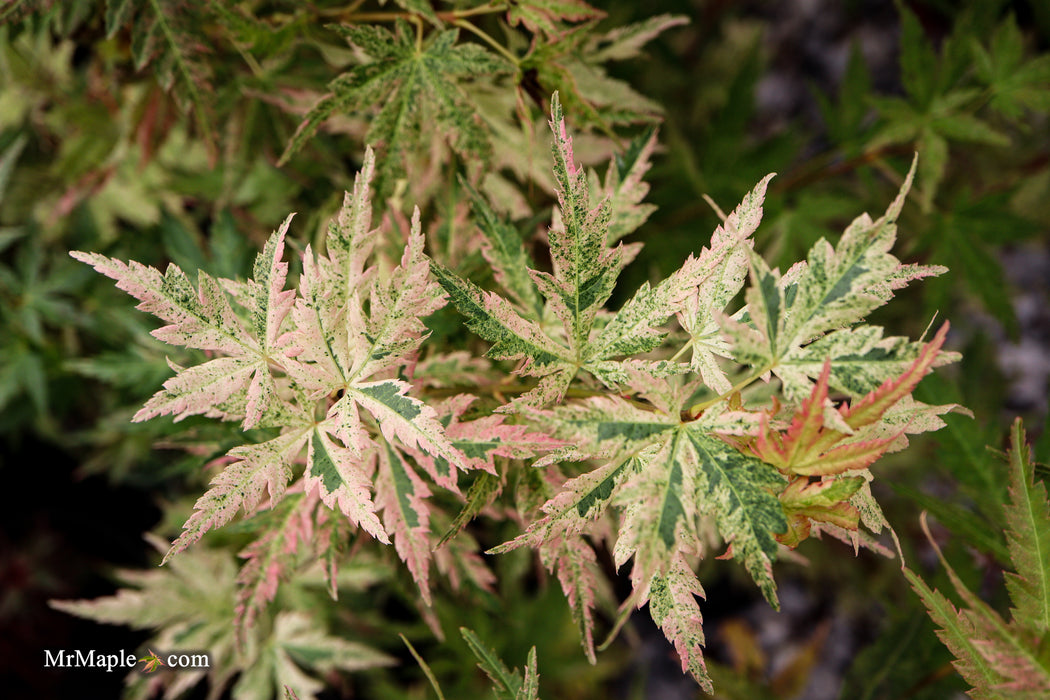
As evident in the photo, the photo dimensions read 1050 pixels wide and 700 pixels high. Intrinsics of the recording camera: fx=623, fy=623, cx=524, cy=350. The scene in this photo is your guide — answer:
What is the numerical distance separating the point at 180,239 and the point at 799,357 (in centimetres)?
144

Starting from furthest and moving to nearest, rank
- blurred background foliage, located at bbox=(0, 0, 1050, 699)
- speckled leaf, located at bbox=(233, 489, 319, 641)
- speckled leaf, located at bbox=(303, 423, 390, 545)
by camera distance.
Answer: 1. blurred background foliage, located at bbox=(0, 0, 1050, 699)
2. speckled leaf, located at bbox=(233, 489, 319, 641)
3. speckled leaf, located at bbox=(303, 423, 390, 545)

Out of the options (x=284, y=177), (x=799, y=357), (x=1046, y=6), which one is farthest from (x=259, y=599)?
(x=1046, y=6)

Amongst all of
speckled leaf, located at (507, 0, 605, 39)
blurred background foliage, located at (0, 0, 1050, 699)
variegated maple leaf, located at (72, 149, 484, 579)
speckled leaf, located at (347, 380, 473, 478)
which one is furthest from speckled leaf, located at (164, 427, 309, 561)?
speckled leaf, located at (507, 0, 605, 39)

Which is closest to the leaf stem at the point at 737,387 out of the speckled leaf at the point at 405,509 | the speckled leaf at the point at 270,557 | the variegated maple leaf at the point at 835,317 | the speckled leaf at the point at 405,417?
the variegated maple leaf at the point at 835,317

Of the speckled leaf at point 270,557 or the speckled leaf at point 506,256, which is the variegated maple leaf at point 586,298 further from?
the speckled leaf at point 270,557

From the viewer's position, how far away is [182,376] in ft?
2.68

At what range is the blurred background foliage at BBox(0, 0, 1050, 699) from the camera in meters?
1.23

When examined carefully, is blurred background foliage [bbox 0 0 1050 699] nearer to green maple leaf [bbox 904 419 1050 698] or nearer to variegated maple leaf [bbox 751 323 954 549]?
green maple leaf [bbox 904 419 1050 698]

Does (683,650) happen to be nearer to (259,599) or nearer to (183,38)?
(259,599)

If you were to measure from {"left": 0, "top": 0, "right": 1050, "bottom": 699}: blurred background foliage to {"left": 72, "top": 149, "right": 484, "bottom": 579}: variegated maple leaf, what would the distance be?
0.30 metres

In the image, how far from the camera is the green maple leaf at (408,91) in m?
1.03

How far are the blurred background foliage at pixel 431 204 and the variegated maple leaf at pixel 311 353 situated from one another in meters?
0.30

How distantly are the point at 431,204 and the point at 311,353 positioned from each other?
607 mm

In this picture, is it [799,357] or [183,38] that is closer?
[799,357]
